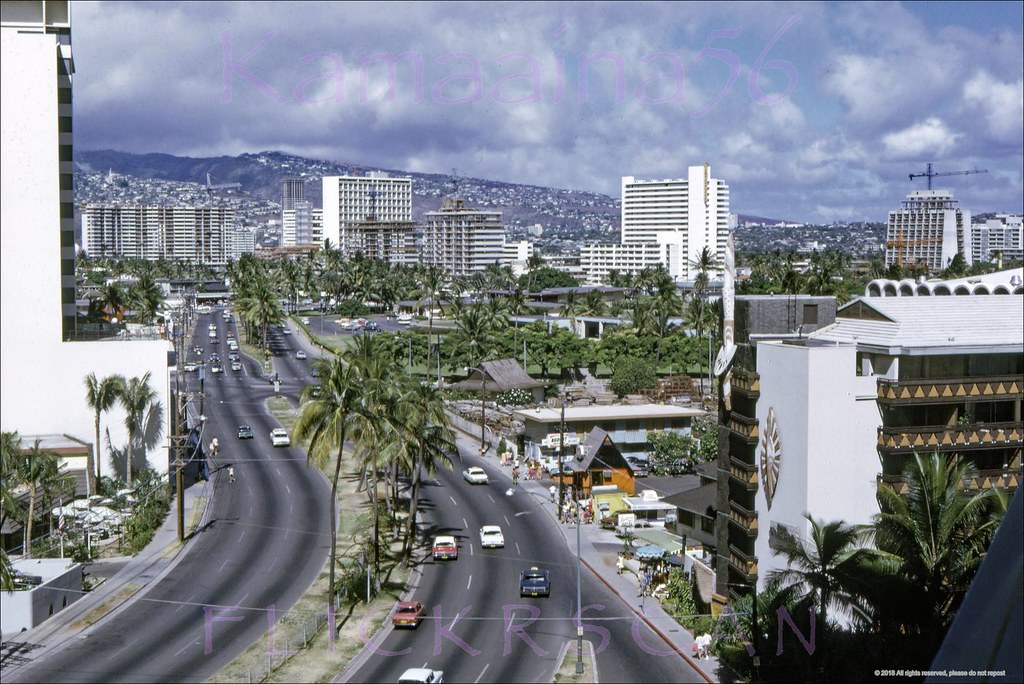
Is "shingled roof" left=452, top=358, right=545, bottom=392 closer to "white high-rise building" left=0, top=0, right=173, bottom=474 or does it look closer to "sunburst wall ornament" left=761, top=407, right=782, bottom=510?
"white high-rise building" left=0, top=0, right=173, bottom=474

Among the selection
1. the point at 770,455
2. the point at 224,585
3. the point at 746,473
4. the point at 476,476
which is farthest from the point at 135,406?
the point at 770,455

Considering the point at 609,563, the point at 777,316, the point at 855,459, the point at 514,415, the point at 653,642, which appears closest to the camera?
the point at 855,459

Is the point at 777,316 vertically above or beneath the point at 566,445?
above

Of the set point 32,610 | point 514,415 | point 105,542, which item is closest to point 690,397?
point 514,415

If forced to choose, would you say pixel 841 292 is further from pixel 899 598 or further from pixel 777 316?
pixel 899 598

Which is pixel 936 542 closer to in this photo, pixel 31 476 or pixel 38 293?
pixel 31 476

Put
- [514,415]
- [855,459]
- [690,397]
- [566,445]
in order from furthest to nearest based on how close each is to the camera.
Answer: [690,397] < [514,415] < [566,445] < [855,459]

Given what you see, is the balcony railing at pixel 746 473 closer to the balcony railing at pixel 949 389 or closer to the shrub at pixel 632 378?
the balcony railing at pixel 949 389

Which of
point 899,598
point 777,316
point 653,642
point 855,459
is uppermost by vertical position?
point 777,316
